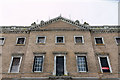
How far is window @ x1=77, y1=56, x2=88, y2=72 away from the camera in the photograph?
17.1 meters

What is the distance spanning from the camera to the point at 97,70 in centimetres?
1717

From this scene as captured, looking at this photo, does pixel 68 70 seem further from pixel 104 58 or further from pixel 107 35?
pixel 107 35

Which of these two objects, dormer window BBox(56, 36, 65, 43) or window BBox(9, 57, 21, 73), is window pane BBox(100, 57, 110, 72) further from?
window BBox(9, 57, 21, 73)

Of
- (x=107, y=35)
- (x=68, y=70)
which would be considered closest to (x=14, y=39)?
(x=68, y=70)

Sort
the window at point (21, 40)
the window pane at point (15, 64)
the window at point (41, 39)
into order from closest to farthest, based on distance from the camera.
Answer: the window pane at point (15, 64) < the window at point (41, 39) < the window at point (21, 40)

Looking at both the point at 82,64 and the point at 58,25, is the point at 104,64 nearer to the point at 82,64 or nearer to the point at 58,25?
the point at 82,64

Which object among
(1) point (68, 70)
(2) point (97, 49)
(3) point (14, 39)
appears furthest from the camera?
(3) point (14, 39)

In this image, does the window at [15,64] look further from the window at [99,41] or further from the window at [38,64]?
the window at [99,41]

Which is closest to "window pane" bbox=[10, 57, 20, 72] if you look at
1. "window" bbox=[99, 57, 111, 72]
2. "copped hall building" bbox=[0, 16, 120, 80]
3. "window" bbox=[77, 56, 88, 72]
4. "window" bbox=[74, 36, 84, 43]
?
"copped hall building" bbox=[0, 16, 120, 80]

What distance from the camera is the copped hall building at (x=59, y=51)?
659 inches

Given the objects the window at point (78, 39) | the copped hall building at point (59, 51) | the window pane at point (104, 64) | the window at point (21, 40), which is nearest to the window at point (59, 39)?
the copped hall building at point (59, 51)

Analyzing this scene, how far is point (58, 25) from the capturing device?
21.9 metres

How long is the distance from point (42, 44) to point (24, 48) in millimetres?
2651

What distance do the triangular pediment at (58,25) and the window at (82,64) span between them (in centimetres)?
559
